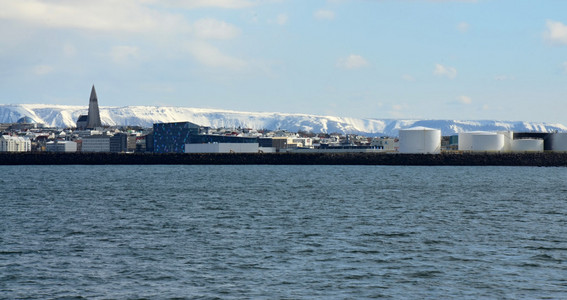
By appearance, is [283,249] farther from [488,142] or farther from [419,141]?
[488,142]

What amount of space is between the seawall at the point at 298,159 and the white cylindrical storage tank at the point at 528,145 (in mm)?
6650

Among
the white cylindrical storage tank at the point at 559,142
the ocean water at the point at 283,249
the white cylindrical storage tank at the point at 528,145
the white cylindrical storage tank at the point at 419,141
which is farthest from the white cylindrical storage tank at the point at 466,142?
the ocean water at the point at 283,249

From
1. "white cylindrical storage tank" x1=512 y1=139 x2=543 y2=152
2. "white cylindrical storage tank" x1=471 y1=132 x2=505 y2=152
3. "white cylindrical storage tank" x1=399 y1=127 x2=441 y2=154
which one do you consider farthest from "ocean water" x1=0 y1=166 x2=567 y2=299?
"white cylindrical storage tank" x1=512 y1=139 x2=543 y2=152

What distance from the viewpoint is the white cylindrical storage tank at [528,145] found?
146250 millimetres

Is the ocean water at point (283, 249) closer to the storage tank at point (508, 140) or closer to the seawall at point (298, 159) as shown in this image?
the seawall at point (298, 159)

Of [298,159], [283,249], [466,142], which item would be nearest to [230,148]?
[298,159]

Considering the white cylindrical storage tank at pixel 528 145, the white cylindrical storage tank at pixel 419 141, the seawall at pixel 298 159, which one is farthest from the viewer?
the white cylindrical storage tank at pixel 528 145

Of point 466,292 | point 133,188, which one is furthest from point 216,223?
point 133,188

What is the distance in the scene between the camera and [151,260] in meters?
28.2

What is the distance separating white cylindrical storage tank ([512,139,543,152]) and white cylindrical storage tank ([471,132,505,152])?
3078 mm

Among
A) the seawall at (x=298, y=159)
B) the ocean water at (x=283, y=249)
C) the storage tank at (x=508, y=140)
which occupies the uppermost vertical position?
the storage tank at (x=508, y=140)

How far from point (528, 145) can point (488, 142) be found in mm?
8084

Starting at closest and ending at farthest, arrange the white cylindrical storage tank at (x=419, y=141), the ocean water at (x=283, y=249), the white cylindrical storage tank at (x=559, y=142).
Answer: the ocean water at (x=283, y=249), the white cylindrical storage tank at (x=419, y=141), the white cylindrical storage tank at (x=559, y=142)

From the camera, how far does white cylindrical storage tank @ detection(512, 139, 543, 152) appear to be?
146m
